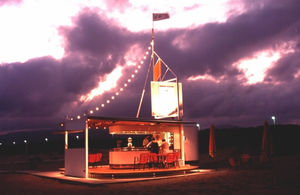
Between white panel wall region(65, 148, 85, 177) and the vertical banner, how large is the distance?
531cm

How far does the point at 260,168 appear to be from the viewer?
15.5 metres

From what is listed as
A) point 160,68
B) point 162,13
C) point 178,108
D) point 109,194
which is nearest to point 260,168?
point 178,108

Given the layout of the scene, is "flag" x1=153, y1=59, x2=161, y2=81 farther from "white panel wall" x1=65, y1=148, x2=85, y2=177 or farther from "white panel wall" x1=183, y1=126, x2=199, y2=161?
"white panel wall" x1=65, y1=148, x2=85, y2=177

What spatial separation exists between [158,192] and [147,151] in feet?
21.8

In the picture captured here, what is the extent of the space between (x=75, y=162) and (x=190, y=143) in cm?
669

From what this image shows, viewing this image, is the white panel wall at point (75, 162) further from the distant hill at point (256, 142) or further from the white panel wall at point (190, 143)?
the distant hill at point (256, 142)

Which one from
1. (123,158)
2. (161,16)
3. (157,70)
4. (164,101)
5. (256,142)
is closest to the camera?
(123,158)

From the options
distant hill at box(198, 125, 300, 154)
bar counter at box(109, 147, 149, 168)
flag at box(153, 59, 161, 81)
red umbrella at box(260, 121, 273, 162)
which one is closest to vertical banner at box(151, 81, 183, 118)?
flag at box(153, 59, 161, 81)

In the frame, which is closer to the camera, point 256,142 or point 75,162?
point 75,162

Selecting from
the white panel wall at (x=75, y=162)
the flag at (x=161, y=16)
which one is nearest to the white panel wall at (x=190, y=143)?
the white panel wall at (x=75, y=162)

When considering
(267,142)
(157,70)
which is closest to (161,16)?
(157,70)

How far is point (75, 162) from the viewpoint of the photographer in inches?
Result: 546

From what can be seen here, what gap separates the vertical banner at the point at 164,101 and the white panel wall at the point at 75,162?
5.31 metres

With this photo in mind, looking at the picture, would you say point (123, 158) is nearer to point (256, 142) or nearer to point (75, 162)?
point (75, 162)
